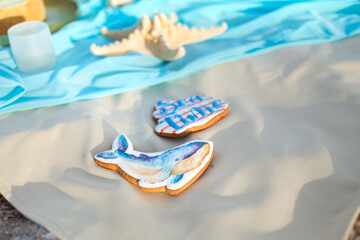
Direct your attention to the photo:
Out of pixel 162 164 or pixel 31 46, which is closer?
pixel 162 164

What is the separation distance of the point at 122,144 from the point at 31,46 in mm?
541

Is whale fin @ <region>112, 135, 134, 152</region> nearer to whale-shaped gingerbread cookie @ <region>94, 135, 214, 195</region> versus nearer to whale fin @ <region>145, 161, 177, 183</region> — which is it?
whale-shaped gingerbread cookie @ <region>94, 135, 214, 195</region>

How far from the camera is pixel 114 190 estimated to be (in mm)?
762

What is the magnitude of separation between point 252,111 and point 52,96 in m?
0.58

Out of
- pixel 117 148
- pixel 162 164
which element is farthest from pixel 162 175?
pixel 117 148

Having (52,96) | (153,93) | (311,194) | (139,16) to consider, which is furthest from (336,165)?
(139,16)

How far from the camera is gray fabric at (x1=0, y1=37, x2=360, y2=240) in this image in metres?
0.69

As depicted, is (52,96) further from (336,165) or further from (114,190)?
(336,165)

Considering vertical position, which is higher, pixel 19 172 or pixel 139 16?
pixel 139 16

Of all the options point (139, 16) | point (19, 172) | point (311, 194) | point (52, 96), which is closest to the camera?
point (311, 194)

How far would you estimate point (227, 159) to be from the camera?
84cm

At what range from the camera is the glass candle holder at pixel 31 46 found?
117 centimetres

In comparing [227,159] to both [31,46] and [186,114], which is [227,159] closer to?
[186,114]

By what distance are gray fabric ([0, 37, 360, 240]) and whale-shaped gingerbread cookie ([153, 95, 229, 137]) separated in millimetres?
24
